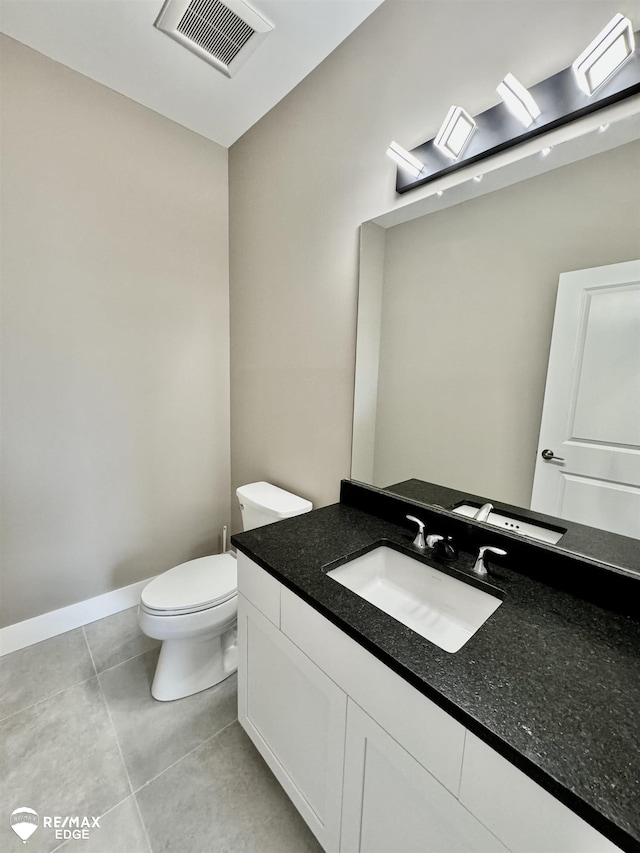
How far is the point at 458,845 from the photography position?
24.3 inches

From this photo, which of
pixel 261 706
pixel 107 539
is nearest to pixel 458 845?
pixel 261 706

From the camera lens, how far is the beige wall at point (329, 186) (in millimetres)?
1019

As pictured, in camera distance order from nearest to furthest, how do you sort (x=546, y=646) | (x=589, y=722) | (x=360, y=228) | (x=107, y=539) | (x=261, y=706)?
(x=589, y=722), (x=546, y=646), (x=261, y=706), (x=360, y=228), (x=107, y=539)

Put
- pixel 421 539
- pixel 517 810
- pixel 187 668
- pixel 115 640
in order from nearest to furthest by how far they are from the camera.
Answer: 1. pixel 517 810
2. pixel 421 539
3. pixel 187 668
4. pixel 115 640

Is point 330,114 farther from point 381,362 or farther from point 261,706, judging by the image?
point 261,706

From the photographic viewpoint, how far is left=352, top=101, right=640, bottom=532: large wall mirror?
0.87 metres

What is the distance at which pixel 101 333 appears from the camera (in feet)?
5.79

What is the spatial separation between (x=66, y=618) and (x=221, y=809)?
124 cm

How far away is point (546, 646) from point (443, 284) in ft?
3.32

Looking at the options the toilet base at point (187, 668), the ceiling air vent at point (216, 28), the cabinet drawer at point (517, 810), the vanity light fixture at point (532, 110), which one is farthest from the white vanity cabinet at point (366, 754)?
the ceiling air vent at point (216, 28)

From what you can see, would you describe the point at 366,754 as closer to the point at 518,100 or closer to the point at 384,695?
the point at 384,695

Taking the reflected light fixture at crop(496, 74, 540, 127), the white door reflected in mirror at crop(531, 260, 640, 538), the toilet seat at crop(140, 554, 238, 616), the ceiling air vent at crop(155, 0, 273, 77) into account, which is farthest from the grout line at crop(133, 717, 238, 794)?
the ceiling air vent at crop(155, 0, 273, 77)

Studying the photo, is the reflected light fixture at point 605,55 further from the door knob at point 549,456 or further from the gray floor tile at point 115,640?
the gray floor tile at point 115,640

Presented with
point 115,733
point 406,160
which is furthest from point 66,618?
point 406,160
